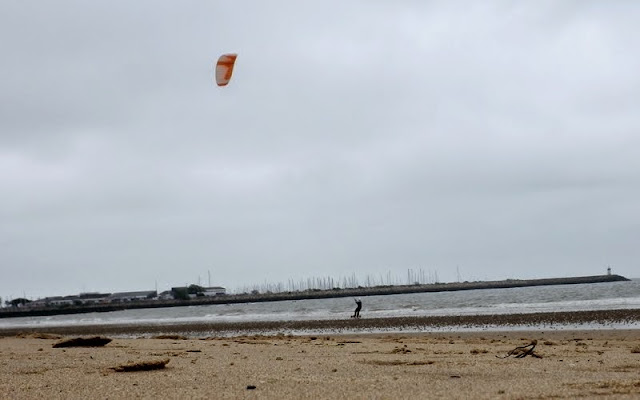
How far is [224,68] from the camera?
17922 mm

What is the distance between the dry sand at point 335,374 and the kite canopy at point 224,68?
6885mm

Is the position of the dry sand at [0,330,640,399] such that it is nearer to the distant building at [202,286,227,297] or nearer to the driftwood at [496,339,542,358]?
the driftwood at [496,339,542,358]

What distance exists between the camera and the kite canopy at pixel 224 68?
17672 millimetres

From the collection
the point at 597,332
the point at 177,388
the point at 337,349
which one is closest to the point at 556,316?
the point at 597,332

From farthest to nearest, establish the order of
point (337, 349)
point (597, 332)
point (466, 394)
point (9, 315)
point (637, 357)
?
point (9, 315) → point (597, 332) → point (337, 349) → point (637, 357) → point (466, 394)

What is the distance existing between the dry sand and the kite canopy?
6.88m

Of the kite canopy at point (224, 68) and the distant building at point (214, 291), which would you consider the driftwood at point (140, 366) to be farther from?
the distant building at point (214, 291)

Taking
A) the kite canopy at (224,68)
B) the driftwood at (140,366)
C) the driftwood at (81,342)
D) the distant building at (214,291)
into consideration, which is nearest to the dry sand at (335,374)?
the driftwood at (140,366)

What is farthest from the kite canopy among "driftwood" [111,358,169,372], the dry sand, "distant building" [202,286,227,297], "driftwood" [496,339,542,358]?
"distant building" [202,286,227,297]

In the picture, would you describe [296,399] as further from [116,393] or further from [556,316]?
[556,316]

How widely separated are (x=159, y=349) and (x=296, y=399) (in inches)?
359

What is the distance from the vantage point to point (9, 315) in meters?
136

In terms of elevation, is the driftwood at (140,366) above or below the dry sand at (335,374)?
above

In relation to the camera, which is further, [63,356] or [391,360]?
[63,356]
